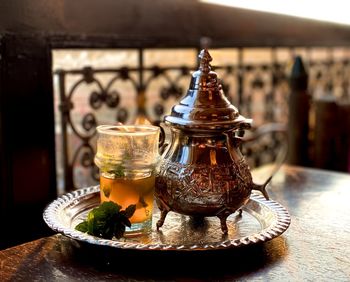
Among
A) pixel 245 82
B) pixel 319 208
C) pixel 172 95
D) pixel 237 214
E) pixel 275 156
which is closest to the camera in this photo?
pixel 237 214

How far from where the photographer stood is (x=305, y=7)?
8.57 ft

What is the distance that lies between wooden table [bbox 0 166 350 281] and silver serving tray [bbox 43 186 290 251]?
2 centimetres

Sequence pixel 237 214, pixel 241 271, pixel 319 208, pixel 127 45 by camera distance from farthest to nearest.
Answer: pixel 127 45 < pixel 319 208 < pixel 237 214 < pixel 241 271

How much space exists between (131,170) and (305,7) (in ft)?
6.10

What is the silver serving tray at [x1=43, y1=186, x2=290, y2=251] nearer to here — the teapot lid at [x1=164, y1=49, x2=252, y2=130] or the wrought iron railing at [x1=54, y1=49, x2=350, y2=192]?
the teapot lid at [x1=164, y1=49, x2=252, y2=130]

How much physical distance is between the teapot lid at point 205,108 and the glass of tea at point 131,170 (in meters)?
0.07

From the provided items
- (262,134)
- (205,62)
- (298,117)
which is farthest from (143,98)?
(205,62)

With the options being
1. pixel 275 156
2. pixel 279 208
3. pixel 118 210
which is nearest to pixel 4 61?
pixel 118 210

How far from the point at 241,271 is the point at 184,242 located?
0.43 ft

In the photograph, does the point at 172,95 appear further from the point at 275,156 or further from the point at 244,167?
the point at 244,167

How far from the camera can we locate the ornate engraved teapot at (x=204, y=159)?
3.25 ft

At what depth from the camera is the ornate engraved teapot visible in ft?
3.25

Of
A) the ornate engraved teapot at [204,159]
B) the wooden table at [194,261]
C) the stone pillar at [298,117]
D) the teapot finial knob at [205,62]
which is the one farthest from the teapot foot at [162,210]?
the stone pillar at [298,117]

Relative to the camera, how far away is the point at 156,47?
1814mm
